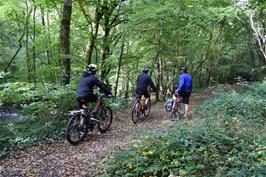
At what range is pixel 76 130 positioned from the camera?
903 cm

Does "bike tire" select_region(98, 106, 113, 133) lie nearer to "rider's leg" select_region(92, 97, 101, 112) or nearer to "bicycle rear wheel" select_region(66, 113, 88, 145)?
"rider's leg" select_region(92, 97, 101, 112)

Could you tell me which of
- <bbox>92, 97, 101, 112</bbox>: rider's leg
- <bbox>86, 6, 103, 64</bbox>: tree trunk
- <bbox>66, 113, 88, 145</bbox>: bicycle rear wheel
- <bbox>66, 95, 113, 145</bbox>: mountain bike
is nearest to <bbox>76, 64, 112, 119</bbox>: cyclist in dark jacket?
<bbox>66, 95, 113, 145</bbox>: mountain bike

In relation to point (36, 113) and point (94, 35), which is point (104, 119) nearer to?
point (36, 113)

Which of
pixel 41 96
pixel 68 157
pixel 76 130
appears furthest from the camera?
pixel 41 96

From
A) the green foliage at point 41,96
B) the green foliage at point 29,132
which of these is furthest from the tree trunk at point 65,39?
the green foliage at point 29,132

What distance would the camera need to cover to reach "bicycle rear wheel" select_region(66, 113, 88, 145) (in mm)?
8767

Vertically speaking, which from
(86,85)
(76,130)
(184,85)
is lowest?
(76,130)

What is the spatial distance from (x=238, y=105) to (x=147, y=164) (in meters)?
6.45

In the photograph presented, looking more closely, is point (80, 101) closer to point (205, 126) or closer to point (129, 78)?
point (205, 126)

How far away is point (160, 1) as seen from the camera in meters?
15.5

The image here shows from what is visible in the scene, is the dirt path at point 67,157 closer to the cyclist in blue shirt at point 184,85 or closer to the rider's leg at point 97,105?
the rider's leg at point 97,105

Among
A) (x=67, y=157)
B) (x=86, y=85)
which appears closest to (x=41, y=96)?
(x=86, y=85)

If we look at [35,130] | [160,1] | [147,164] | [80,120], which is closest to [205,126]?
[147,164]

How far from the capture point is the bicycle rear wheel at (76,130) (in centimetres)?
877
